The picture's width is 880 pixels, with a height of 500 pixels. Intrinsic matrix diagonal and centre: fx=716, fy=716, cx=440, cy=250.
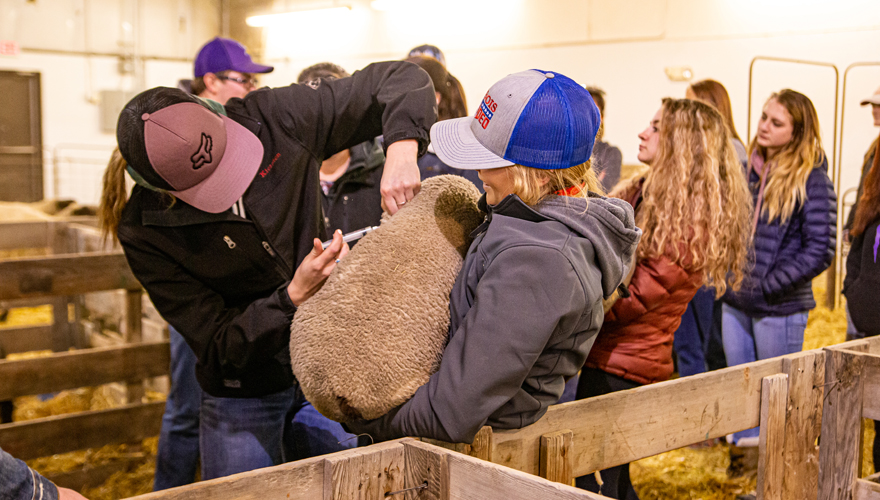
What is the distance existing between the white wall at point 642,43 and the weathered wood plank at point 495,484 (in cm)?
693

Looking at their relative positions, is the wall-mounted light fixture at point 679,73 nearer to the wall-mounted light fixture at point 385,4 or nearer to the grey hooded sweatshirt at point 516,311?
the wall-mounted light fixture at point 385,4

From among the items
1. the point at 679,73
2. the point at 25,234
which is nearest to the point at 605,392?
the point at 25,234

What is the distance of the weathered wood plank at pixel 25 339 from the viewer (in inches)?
172

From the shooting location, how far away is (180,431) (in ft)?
9.27

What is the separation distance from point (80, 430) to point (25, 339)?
1460 mm

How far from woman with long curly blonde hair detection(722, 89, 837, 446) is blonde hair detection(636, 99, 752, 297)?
0.79 metres

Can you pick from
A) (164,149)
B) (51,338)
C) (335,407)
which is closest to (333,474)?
(335,407)

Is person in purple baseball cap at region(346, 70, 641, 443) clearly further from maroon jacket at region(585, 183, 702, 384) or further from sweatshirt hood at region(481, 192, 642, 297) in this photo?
maroon jacket at region(585, 183, 702, 384)

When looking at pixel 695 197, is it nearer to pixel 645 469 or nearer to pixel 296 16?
pixel 645 469

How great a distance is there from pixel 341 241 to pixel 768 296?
94.4 inches

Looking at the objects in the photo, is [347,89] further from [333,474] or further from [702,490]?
[702,490]

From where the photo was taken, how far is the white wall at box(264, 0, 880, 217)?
6836 millimetres

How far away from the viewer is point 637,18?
8141mm

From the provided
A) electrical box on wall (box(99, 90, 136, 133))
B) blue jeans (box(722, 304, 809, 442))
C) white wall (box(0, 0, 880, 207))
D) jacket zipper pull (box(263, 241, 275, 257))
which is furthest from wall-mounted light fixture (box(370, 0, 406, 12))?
jacket zipper pull (box(263, 241, 275, 257))
